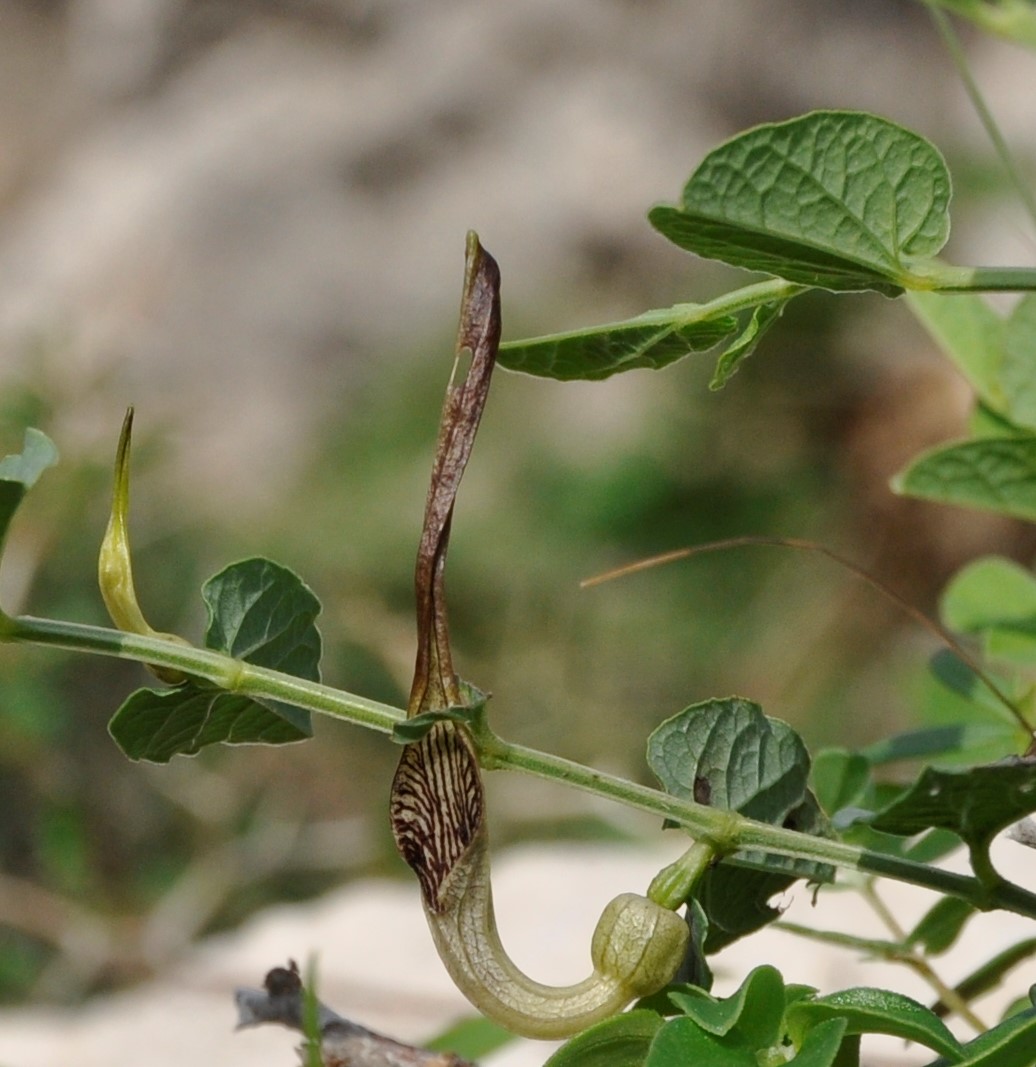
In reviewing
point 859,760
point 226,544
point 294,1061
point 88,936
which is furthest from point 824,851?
point 226,544

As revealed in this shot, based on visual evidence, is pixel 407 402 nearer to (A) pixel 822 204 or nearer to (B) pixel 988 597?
(B) pixel 988 597

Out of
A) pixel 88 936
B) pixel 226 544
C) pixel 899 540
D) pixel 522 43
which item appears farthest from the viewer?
pixel 522 43

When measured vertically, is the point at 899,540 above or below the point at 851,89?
below

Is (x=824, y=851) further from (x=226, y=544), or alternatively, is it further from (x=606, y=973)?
(x=226, y=544)

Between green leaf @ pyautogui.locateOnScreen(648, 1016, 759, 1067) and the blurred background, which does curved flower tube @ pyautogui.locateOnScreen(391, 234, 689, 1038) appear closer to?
green leaf @ pyautogui.locateOnScreen(648, 1016, 759, 1067)

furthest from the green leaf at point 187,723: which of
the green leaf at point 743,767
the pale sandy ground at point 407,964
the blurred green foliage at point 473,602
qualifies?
the blurred green foliage at point 473,602

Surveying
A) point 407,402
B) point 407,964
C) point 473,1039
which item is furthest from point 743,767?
point 407,402
